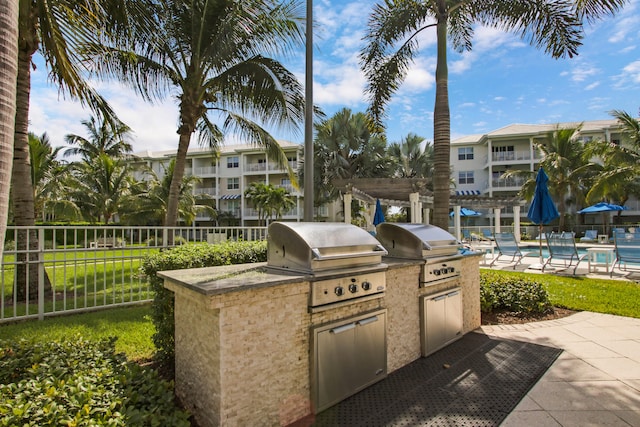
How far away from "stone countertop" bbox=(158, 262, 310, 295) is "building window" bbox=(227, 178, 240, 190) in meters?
37.4

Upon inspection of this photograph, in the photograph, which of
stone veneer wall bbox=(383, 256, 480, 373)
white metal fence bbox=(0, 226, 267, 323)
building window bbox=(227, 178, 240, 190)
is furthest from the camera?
building window bbox=(227, 178, 240, 190)

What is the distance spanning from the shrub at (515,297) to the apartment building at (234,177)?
31161mm

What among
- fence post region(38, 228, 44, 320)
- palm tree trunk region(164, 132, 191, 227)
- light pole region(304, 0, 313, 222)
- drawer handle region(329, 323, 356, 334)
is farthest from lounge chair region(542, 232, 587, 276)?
fence post region(38, 228, 44, 320)

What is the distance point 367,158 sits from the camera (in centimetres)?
2364

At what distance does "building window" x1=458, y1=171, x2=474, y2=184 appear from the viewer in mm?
34562

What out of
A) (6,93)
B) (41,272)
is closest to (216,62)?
(41,272)

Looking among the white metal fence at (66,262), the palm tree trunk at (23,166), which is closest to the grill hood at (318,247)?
the white metal fence at (66,262)

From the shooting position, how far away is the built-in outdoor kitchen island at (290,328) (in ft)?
7.37

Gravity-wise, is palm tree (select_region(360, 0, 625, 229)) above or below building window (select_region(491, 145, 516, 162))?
below

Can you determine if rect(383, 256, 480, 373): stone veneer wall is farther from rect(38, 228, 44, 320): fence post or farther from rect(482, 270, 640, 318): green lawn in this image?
rect(38, 228, 44, 320): fence post

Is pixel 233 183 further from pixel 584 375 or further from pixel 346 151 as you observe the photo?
pixel 584 375

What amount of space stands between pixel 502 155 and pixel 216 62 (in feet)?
104

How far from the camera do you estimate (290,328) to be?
8.38 feet

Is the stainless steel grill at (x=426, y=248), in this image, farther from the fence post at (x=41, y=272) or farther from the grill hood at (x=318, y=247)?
the fence post at (x=41, y=272)
